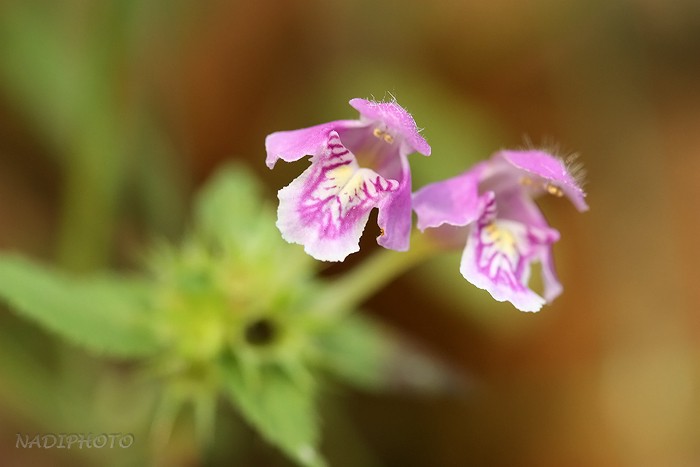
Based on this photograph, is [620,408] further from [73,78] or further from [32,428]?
[73,78]

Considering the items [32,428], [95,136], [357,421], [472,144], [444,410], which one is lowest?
[32,428]

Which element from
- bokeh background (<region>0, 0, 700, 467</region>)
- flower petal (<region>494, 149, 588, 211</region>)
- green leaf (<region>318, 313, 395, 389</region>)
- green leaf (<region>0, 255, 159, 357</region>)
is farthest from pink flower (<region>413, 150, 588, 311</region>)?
bokeh background (<region>0, 0, 700, 467</region>)

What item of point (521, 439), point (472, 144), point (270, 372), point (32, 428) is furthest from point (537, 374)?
point (32, 428)

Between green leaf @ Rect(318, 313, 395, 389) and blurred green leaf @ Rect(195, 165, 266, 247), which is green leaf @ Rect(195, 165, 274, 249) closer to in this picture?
blurred green leaf @ Rect(195, 165, 266, 247)

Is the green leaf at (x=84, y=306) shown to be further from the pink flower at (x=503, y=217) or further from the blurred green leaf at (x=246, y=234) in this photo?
the pink flower at (x=503, y=217)

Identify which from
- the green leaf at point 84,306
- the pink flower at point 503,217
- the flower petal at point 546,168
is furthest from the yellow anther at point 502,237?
the green leaf at point 84,306

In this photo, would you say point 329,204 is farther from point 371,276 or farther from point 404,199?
point 371,276
